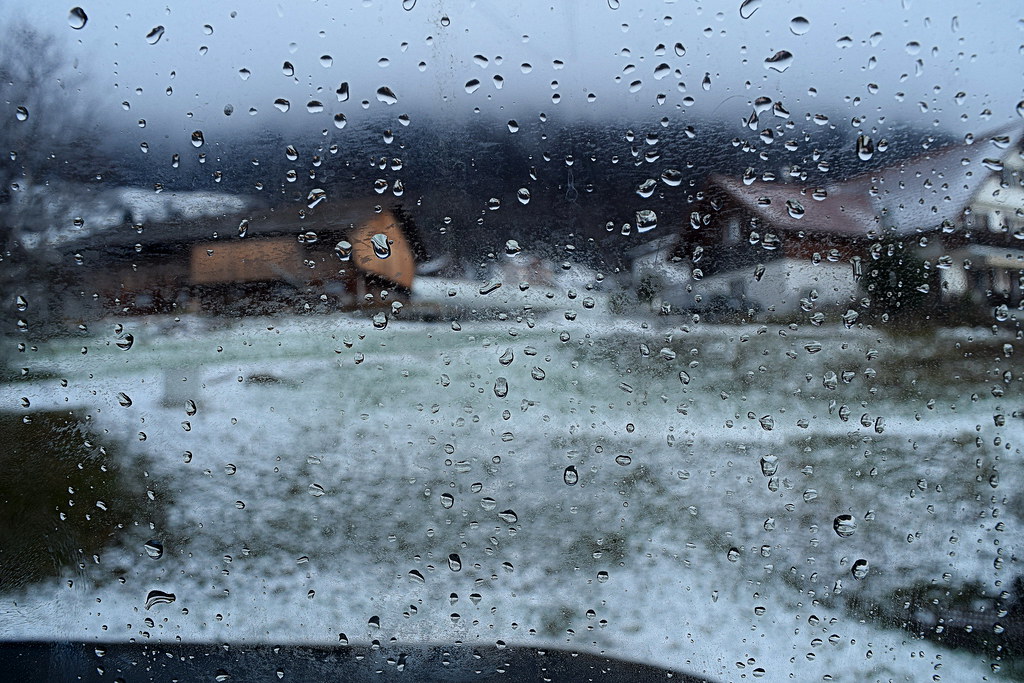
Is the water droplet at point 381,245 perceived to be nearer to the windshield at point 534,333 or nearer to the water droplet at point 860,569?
the windshield at point 534,333

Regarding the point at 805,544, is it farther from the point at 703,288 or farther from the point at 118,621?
the point at 118,621

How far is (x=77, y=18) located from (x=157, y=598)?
45.1 inches

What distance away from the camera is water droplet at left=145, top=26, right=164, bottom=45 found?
1.21 m

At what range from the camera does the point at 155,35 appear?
121 centimetres

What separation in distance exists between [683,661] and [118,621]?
1146 millimetres

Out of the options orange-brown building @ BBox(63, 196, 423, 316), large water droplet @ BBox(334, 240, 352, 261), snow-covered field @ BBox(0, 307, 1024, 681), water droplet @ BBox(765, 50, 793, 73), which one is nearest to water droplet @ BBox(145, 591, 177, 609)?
snow-covered field @ BBox(0, 307, 1024, 681)

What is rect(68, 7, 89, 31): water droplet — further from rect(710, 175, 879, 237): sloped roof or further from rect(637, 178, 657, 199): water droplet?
rect(710, 175, 879, 237): sloped roof

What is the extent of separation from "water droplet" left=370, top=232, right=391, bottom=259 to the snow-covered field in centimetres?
13

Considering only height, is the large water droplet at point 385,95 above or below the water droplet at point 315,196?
above

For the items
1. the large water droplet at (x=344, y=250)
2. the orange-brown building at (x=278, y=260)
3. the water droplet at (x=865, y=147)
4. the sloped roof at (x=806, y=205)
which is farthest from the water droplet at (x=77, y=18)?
the water droplet at (x=865, y=147)

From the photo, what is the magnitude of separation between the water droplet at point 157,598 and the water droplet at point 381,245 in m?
0.80

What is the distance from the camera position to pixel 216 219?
1.23 meters

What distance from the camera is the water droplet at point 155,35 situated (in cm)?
121

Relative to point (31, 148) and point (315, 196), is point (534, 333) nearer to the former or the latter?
point (315, 196)
